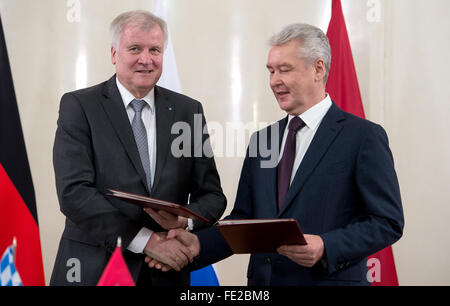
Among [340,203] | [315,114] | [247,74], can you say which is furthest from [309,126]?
[247,74]

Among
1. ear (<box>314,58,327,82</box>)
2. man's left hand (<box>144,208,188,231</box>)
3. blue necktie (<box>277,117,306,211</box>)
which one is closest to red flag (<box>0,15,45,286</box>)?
man's left hand (<box>144,208,188,231</box>)

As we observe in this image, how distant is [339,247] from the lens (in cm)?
240

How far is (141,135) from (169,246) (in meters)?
0.62

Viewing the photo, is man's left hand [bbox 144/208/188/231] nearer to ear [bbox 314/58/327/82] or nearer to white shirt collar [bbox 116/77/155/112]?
white shirt collar [bbox 116/77/155/112]

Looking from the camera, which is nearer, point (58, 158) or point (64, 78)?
point (58, 158)

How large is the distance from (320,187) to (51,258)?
9.59 feet

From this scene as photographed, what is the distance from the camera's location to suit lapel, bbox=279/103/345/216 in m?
2.58

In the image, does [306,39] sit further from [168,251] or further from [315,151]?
[168,251]

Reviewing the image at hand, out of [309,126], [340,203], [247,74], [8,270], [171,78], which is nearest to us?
[8,270]

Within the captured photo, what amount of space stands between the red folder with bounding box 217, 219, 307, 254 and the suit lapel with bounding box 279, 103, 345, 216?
1.03ft

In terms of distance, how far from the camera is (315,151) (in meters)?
2.62
